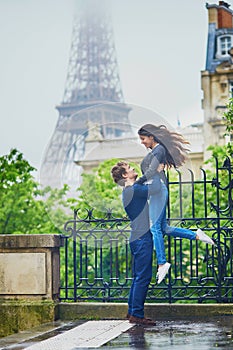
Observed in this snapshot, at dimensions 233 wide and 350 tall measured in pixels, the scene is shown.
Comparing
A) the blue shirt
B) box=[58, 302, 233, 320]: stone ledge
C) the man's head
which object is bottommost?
box=[58, 302, 233, 320]: stone ledge

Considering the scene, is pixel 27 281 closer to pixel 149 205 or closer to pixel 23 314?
pixel 23 314

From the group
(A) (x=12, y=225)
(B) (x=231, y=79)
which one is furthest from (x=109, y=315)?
(B) (x=231, y=79)

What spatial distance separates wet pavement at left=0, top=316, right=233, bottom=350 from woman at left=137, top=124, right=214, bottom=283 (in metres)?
0.66

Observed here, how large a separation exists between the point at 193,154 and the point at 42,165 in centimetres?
3435

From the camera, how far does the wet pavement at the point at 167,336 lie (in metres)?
8.74

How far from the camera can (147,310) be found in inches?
457

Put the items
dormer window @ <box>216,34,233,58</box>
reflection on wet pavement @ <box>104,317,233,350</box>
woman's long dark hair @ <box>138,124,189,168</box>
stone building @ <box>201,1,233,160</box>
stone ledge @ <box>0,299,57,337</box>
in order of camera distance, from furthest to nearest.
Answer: dormer window @ <box>216,34,233,58</box>
stone building @ <box>201,1,233,160</box>
stone ledge @ <box>0,299,57,337</box>
woman's long dark hair @ <box>138,124,189,168</box>
reflection on wet pavement @ <box>104,317,233,350</box>

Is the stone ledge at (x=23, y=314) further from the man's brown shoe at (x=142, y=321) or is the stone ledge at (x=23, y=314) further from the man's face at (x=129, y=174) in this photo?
the man's face at (x=129, y=174)

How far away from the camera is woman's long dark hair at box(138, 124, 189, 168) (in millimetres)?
10602

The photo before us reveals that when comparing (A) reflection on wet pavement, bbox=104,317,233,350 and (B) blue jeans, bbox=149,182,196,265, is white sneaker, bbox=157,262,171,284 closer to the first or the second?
(B) blue jeans, bbox=149,182,196,265

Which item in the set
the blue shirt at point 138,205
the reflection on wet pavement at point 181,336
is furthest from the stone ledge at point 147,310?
the blue shirt at point 138,205

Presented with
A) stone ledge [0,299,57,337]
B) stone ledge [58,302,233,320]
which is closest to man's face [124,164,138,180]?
stone ledge [58,302,233,320]

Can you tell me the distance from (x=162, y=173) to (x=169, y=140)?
390 millimetres

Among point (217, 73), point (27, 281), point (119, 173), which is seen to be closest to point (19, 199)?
point (217, 73)
